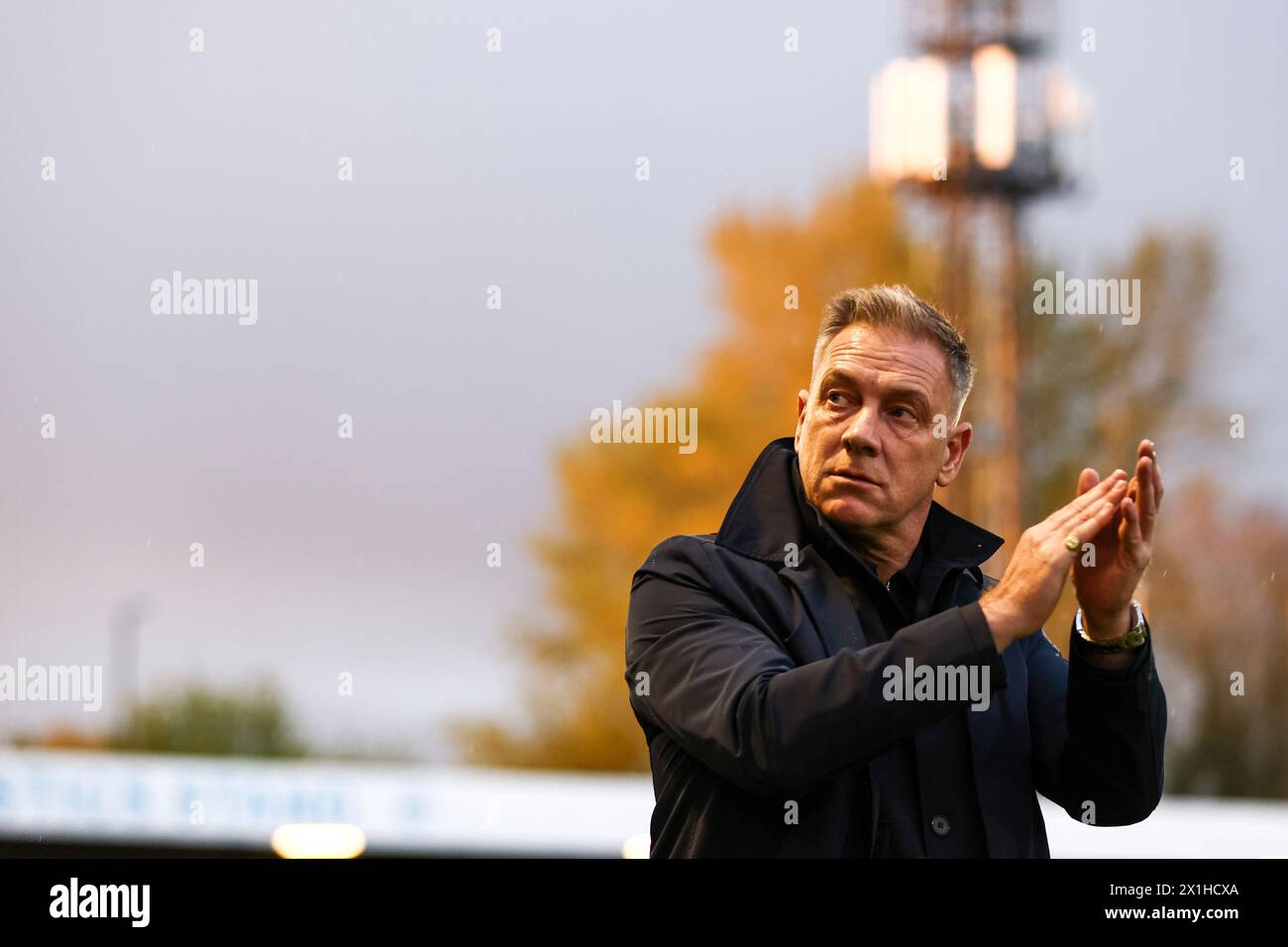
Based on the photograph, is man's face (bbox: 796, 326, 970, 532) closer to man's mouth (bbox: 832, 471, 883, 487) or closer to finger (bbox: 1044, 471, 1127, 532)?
man's mouth (bbox: 832, 471, 883, 487)

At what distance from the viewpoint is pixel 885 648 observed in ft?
8.43

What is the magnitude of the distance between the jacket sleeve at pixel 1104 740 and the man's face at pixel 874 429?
403 mm

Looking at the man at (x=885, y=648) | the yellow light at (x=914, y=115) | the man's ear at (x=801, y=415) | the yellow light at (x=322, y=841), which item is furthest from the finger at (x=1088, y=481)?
the yellow light at (x=914, y=115)

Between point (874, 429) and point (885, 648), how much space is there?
52 cm

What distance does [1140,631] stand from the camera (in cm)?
285

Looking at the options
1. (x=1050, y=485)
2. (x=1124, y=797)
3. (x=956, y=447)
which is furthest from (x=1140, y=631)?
(x=1050, y=485)

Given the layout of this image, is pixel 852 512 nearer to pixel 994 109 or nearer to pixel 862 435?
pixel 862 435

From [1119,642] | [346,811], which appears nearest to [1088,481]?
[1119,642]

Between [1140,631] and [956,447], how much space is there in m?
0.52

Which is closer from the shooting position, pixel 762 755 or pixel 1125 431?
pixel 762 755

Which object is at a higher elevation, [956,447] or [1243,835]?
[956,447]

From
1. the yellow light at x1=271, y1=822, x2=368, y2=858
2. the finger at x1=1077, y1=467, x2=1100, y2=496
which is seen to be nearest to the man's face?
the finger at x1=1077, y1=467, x2=1100, y2=496

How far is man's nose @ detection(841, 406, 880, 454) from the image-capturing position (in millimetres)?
2922
